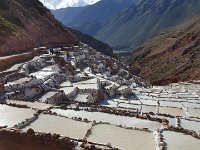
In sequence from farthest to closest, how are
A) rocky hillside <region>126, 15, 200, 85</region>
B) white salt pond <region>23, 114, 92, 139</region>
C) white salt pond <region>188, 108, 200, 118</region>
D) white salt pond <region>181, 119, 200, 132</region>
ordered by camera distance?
1. rocky hillside <region>126, 15, 200, 85</region>
2. white salt pond <region>188, 108, 200, 118</region>
3. white salt pond <region>181, 119, 200, 132</region>
4. white salt pond <region>23, 114, 92, 139</region>

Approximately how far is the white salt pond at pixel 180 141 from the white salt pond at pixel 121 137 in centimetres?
56

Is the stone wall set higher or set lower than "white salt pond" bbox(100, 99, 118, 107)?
higher

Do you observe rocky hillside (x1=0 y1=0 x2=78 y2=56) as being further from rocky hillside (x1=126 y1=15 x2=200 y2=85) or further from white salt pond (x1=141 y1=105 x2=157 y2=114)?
rocky hillside (x1=126 y1=15 x2=200 y2=85)

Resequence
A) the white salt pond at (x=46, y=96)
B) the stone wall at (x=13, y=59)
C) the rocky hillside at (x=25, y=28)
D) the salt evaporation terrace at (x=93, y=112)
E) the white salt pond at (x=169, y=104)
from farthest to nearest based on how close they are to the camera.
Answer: the rocky hillside at (x=25, y=28) → the stone wall at (x=13, y=59) → the white salt pond at (x=169, y=104) → the white salt pond at (x=46, y=96) → the salt evaporation terrace at (x=93, y=112)

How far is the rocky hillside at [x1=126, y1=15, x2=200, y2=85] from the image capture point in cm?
6445

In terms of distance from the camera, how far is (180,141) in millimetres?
13797

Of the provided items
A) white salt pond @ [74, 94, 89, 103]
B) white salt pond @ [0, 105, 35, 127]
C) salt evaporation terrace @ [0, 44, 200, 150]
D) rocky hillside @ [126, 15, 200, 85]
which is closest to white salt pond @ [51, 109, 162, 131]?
salt evaporation terrace @ [0, 44, 200, 150]

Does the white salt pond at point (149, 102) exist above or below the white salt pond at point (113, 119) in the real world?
above

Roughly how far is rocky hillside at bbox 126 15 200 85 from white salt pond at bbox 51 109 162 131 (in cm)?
4234

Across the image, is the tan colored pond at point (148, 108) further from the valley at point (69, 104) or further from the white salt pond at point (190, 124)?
the white salt pond at point (190, 124)

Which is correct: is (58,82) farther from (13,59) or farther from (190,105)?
(190,105)

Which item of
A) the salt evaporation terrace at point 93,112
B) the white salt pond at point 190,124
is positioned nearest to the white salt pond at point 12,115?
the salt evaporation terrace at point 93,112

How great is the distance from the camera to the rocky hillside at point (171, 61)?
211ft

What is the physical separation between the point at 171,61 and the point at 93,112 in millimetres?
63531
